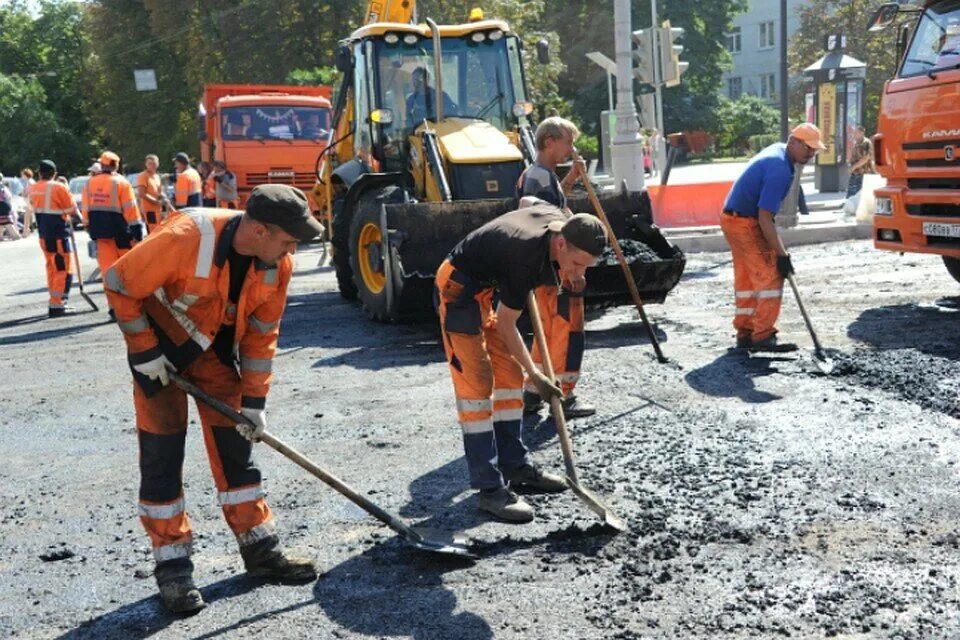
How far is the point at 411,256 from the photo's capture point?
8992 millimetres

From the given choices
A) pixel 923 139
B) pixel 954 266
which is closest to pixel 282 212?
pixel 923 139

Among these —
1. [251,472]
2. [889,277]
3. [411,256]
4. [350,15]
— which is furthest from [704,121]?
→ [251,472]

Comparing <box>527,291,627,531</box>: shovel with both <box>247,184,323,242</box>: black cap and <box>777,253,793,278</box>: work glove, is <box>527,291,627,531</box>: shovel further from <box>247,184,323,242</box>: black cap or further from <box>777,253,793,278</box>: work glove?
<box>777,253,793,278</box>: work glove

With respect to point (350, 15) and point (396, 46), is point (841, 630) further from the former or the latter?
point (350, 15)

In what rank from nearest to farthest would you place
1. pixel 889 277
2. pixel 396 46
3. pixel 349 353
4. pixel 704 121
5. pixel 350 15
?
pixel 349 353, pixel 396 46, pixel 889 277, pixel 350 15, pixel 704 121

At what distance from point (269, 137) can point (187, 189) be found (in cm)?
495

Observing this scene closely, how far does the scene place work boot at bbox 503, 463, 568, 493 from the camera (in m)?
5.04

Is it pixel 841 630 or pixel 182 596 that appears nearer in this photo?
pixel 841 630

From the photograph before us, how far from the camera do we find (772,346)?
767 cm

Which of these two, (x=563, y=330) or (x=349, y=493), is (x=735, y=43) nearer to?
(x=563, y=330)

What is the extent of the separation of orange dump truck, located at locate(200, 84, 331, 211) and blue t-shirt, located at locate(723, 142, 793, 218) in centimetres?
1228

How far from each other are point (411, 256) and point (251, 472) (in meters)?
4.94

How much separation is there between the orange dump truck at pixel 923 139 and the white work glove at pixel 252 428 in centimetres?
652

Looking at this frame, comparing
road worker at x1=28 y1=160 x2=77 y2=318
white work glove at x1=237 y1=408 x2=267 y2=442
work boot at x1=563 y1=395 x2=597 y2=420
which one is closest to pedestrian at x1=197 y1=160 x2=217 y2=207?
road worker at x1=28 y1=160 x2=77 y2=318
